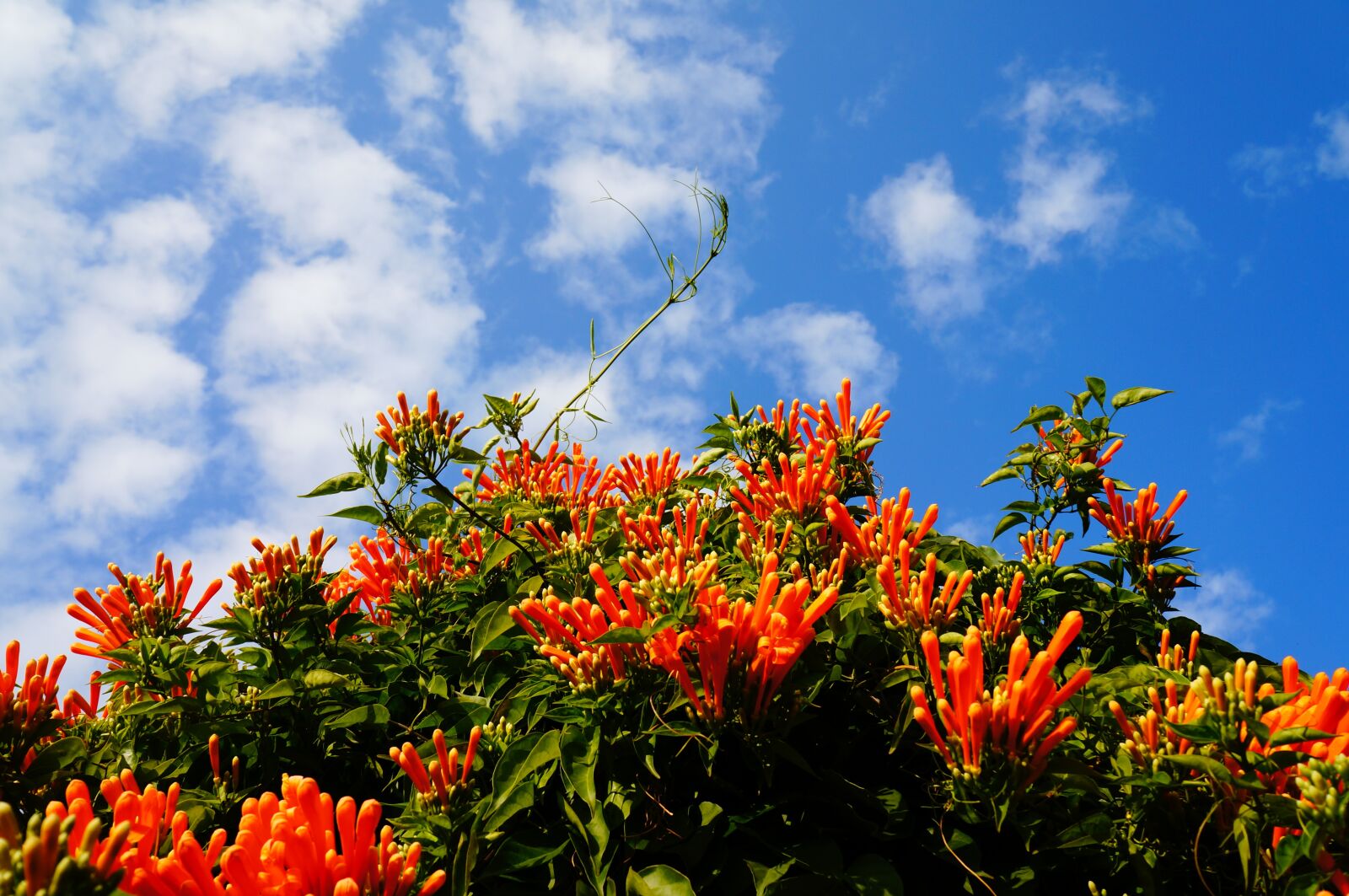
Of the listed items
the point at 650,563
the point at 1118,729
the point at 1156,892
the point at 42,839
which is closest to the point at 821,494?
the point at 650,563

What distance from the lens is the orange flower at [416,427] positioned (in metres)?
3.35

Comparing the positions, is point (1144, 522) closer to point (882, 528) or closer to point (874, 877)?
point (882, 528)

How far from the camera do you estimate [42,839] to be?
1578 mm

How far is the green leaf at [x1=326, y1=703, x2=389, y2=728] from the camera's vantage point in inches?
120

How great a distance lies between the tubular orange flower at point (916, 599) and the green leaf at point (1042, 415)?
1.70 meters

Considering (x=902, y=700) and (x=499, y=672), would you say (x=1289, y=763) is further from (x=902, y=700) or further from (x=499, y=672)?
(x=499, y=672)

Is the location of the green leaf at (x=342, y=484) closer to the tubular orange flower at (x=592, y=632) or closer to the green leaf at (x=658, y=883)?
the tubular orange flower at (x=592, y=632)

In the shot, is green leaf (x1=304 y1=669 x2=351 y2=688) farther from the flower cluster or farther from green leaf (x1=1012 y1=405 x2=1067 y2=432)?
green leaf (x1=1012 y1=405 x2=1067 y2=432)

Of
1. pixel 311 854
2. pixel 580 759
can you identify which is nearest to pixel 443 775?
pixel 580 759

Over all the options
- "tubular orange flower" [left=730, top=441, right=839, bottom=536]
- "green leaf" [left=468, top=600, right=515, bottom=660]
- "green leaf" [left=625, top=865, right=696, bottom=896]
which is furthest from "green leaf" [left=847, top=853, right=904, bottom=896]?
"tubular orange flower" [left=730, top=441, right=839, bottom=536]

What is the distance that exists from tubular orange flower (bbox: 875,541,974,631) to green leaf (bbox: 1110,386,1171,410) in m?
1.84

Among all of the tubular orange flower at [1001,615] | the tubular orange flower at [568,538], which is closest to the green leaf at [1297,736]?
the tubular orange flower at [1001,615]

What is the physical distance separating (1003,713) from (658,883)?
909mm

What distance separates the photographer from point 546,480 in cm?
462
